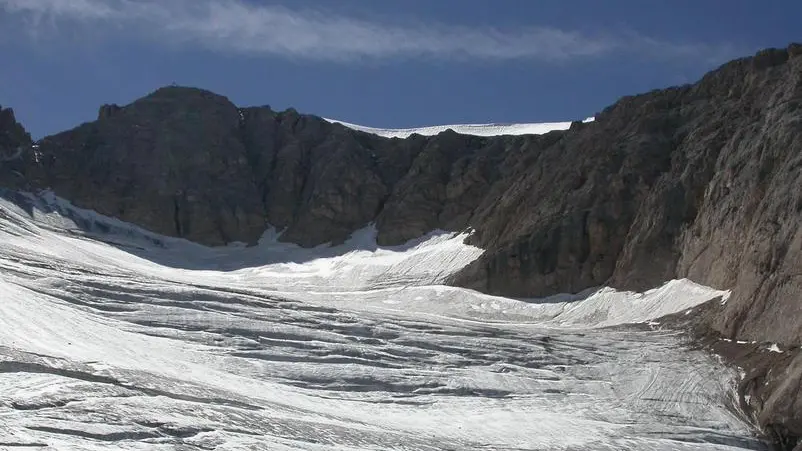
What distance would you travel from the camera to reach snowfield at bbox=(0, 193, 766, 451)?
28.6 m

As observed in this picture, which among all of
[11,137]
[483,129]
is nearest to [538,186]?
[483,129]

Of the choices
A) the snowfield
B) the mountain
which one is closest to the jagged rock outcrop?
the mountain

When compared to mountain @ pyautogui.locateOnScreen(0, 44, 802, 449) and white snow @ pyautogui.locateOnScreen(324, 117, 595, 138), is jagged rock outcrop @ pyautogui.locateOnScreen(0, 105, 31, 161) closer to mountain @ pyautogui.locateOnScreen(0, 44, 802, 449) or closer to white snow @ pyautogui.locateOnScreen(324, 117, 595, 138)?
mountain @ pyautogui.locateOnScreen(0, 44, 802, 449)

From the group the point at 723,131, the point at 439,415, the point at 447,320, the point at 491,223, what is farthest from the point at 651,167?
the point at 439,415

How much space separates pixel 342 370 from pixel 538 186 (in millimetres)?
34696

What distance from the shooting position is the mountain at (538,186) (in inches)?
1745

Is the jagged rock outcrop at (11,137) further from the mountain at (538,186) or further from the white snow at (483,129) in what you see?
the white snow at (483,129)

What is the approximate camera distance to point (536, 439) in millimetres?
31906

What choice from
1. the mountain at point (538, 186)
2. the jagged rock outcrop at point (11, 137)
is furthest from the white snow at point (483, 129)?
the jagged rock outcrop at point (11, 137)

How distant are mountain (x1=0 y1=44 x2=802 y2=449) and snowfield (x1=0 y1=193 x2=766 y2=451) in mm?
2451

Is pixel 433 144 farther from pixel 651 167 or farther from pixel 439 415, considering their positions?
pixel 439 415

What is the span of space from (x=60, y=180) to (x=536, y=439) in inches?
2665

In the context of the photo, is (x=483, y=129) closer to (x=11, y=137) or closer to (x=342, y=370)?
(x=11, y=137)

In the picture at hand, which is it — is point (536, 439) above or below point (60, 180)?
below
